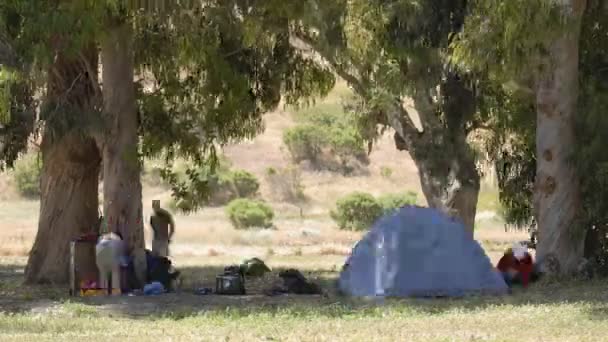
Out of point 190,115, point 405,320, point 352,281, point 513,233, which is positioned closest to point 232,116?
point 190,115

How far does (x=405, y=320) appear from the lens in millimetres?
16516

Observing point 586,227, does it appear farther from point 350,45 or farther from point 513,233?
point 513,233

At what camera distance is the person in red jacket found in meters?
21.8

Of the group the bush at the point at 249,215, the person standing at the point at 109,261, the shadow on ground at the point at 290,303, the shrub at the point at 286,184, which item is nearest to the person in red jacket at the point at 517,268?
the shadow on ground at the point at 290,303

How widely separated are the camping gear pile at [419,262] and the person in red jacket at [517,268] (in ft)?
3.65

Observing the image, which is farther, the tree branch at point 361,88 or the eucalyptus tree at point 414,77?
the tree branch at point 361,88

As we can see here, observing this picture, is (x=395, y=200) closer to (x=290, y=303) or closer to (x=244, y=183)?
(x=244, y=183)

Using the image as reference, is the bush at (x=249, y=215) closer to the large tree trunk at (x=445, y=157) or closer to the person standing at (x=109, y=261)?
the large tree trunk at (x=445, y=157)

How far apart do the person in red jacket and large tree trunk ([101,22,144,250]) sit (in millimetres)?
6091

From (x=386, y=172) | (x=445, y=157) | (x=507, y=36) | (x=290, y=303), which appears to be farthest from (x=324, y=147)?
(x=290, y=303)

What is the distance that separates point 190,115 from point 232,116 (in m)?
0.77

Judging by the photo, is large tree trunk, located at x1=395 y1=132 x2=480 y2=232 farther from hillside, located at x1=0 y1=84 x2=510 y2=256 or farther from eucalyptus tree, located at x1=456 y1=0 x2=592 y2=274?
hillside, located at x1=0 y1=84 x2=510 y2=256

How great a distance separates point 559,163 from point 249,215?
36819mm

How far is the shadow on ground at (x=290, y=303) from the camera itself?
17.8 m
